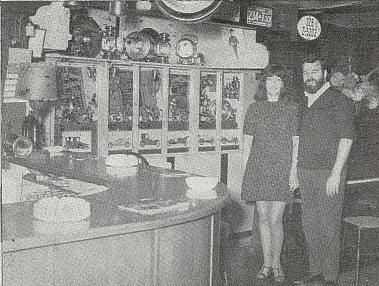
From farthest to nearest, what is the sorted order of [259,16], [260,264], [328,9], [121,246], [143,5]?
[328,9]
[259,16]
[260,264]
[143,5]
[121,246]

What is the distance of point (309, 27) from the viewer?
6.52 meters

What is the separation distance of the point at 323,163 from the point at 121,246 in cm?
222

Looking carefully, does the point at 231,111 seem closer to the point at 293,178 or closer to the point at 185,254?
the point at 293,178

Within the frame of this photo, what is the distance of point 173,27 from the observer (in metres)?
5.70

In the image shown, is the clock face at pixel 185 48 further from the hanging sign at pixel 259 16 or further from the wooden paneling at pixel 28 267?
the wooden paneling at pixel 28 267

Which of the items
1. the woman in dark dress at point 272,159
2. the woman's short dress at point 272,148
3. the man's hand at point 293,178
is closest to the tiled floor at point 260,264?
the woman in dark dress at point 272,159

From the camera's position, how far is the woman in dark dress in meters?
4.48

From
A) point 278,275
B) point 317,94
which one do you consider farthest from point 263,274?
point 317,94

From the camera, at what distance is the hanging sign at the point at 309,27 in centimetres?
645

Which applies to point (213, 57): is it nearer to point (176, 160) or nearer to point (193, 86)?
point (193, 86)

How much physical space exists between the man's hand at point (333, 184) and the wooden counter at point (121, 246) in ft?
3.87

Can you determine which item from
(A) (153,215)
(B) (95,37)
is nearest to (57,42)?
(B) (95,37)

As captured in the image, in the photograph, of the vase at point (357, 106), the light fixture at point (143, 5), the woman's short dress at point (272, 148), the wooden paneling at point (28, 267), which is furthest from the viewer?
the vase at point (357, 106)

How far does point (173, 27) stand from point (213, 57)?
621mm
